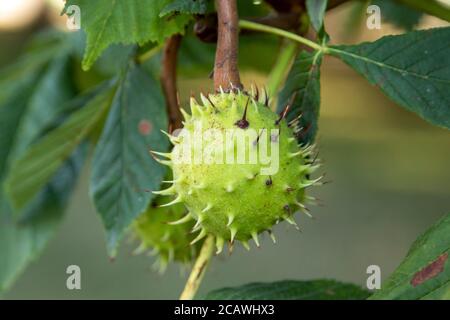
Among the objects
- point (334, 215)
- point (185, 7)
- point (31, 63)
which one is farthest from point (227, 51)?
point (334, 215)

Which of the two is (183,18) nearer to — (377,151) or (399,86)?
(399,86)

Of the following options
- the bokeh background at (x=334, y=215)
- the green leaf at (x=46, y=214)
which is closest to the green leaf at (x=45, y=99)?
the green leaf at (x=46, y=214)

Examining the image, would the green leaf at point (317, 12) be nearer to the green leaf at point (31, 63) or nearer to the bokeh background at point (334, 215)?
the green leaf at point (31, 63)

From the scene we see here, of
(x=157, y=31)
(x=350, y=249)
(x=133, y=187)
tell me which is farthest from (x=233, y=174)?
(x=350, y=249)

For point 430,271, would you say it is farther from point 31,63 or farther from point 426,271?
point 31,63

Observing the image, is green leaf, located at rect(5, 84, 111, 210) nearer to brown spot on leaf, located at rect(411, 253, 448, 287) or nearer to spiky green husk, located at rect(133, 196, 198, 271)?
spiky green husk, located at rect(133, 196, 198, 271)
